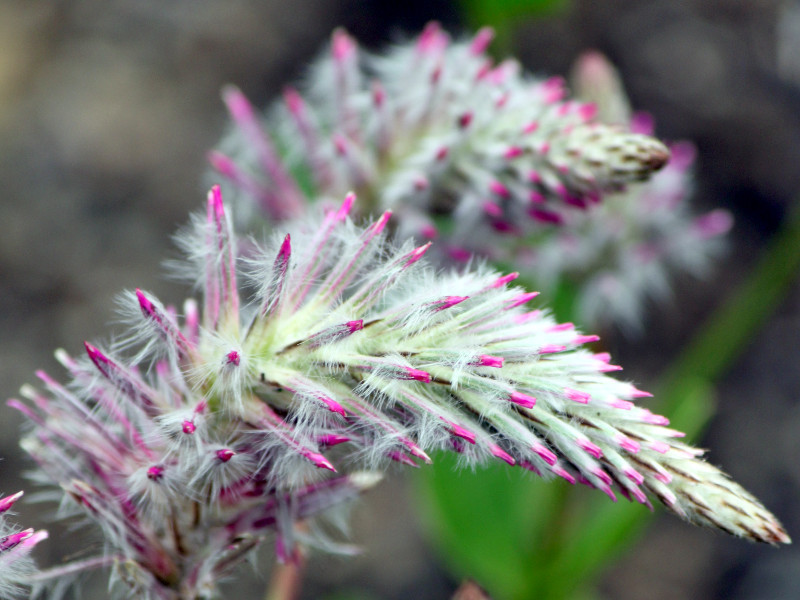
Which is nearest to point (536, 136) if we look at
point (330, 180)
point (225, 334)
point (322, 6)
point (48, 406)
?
point (330, 180)

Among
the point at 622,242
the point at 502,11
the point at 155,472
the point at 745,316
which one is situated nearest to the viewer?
the point at 155,472

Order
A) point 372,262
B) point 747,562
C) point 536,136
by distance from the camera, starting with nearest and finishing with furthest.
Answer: point 372,262, point 536,136, point 747,562

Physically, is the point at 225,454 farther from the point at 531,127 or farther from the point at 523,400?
the point at 531,127

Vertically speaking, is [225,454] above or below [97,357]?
below

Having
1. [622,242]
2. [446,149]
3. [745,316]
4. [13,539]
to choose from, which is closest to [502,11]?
[622,242]

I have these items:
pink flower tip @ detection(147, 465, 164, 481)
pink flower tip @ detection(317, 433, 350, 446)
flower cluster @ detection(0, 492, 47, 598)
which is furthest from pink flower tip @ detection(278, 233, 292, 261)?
flower cluster @ detection(0, 492, 47, 598)

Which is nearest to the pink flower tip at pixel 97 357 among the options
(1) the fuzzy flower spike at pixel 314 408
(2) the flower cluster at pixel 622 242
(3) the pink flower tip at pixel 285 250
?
(1) the fuzzy flower spike at pixel 314 408

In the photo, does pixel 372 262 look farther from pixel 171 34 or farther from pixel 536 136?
pixel 171 34
